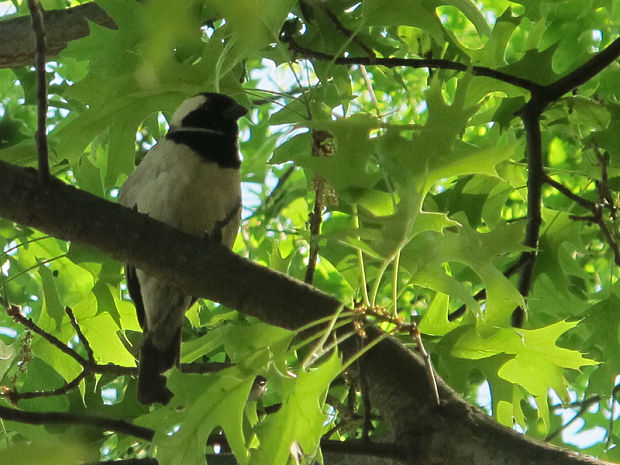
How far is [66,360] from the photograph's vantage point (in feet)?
9.26

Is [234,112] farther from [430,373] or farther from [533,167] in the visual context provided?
[430,373]

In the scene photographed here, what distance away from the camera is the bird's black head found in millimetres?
3869

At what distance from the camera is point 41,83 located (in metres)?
1.84

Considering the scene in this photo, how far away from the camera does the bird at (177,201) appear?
339 centimetres

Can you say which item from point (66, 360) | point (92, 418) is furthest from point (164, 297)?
point (92, 418)

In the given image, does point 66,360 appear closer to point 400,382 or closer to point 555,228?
point 400,382

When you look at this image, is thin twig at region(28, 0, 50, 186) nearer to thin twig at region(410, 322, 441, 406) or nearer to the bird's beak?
thin twig at region(410, 322, 441, 406)

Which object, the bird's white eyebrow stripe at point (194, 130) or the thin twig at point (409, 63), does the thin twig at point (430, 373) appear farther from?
the bird's white eyebrow stripe at point (194, 130)

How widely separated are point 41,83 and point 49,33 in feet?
6.30

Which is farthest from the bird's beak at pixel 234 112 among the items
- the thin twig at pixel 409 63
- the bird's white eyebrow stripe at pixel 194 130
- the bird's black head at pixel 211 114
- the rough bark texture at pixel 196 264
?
the rough bark texture at pixel 196 264

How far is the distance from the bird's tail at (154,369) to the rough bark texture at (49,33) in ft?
4.17

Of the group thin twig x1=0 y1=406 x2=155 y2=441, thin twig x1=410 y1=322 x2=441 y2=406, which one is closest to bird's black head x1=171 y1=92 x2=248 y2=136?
thin twig x1=0 y1=406 x2=155 y2=441

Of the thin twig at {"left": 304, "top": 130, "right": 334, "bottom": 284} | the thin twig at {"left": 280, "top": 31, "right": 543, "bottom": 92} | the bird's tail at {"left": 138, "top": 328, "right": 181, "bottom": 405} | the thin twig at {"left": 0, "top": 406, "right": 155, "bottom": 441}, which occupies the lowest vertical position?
the bird's tail at {"left": 138, "top": 328, "right": 181, "bottom": 405}

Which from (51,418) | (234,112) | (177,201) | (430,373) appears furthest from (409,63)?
(234,112)
